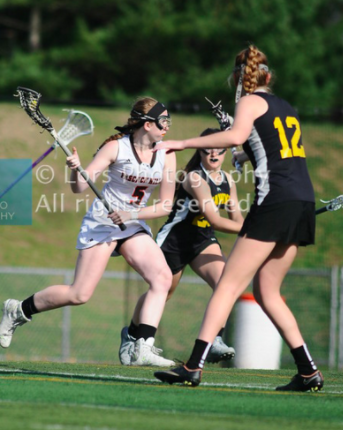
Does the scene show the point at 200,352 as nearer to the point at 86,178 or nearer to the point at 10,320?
the point at 86,178

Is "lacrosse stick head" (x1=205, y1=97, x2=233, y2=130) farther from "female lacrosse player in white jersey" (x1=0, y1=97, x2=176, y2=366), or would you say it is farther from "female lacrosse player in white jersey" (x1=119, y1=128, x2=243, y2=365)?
"female lacrosse player in white jersey" (x1=119, y1=128, x2=243, y2=365)

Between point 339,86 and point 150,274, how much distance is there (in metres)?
21.9

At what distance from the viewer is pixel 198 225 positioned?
24.3ft

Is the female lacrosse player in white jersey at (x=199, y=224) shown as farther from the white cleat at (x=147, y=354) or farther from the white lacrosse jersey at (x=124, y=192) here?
the white lacrosse jersey at (x=124, y=192)

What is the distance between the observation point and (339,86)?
2708 centimetres

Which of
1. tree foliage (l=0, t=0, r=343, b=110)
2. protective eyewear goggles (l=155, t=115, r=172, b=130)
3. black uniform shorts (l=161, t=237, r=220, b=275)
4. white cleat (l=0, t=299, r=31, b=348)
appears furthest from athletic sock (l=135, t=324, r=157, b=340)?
tree foliage (l=0, t=0, r=343, b=110)

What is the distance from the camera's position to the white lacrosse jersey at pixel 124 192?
629 centimetres

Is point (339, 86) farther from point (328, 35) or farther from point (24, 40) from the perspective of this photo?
point (24, 40)

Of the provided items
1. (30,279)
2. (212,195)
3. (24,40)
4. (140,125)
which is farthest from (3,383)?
(24,40)

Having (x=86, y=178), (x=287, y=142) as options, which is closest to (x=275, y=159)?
(x=287, y=142)

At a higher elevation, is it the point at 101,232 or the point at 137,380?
the point at 101,232

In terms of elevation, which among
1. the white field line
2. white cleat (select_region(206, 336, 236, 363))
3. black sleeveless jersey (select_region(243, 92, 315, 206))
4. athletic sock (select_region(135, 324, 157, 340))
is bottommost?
the white field line

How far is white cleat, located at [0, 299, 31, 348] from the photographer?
6332 millimetres

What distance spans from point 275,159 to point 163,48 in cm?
2123
